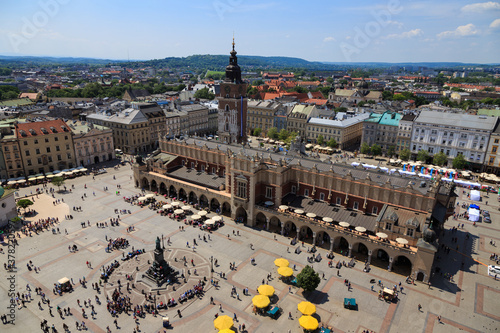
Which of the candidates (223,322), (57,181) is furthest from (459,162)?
(57,181)

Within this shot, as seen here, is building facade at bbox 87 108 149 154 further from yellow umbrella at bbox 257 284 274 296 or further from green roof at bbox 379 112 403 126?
green roof at bbox 379 112 403 126

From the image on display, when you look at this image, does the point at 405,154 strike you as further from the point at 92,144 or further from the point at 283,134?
the point at 92,144

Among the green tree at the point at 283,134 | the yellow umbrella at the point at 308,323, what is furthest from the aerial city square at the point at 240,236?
the green tree at the point at 283,134

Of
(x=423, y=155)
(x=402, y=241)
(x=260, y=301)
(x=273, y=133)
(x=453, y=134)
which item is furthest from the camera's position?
(x=273, y=133)

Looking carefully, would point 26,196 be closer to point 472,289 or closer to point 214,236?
point 214,236

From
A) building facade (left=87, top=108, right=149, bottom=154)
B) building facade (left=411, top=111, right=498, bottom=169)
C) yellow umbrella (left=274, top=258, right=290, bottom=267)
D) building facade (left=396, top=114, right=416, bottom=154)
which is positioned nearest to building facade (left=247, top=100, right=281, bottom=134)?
building facade (left=87, top=108, right=149, bottom=154)
